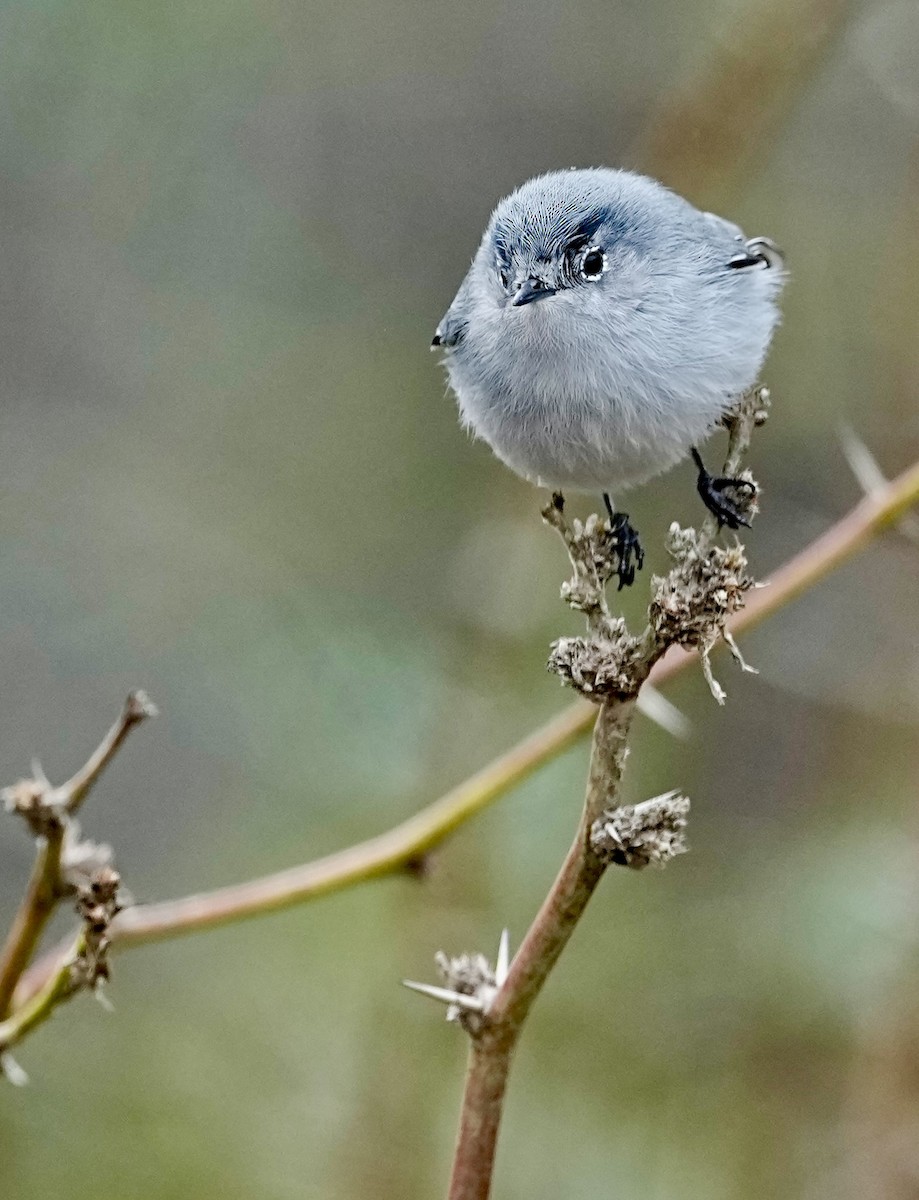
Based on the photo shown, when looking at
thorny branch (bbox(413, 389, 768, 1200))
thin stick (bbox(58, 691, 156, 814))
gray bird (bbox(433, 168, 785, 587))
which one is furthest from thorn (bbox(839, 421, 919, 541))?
thin stick (bbox(58, 691, 156, 814))

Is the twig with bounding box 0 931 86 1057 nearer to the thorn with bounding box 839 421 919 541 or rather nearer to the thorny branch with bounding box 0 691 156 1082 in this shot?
the thorny branch with bounding box 0 691 156 1082

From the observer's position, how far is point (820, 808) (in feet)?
12.4

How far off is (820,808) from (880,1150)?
3.39 ft

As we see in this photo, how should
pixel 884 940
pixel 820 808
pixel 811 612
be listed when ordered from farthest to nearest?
pixel 811 612 < pixel 820 808 < pixel 884 940

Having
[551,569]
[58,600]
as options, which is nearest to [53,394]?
[58,600]

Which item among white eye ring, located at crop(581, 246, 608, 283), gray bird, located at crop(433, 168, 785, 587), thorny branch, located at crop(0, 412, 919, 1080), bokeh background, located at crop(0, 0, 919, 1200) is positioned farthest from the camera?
bokeh background, located at crop(0, 0, 919, 1200)

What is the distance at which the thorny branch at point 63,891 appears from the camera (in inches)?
58.9

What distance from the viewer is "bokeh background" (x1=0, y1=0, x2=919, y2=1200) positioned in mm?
3449

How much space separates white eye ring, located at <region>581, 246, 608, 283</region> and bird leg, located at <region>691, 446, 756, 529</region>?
53 centimetres

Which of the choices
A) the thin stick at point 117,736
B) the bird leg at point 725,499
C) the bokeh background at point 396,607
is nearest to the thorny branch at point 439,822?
the bird leg at point 725,499

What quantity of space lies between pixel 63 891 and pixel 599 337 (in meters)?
1.47

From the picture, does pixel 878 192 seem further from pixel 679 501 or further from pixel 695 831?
pixel 695 831

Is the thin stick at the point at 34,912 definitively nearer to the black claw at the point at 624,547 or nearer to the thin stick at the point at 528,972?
the thin stick at the point at 528,972

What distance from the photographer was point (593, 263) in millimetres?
2635
